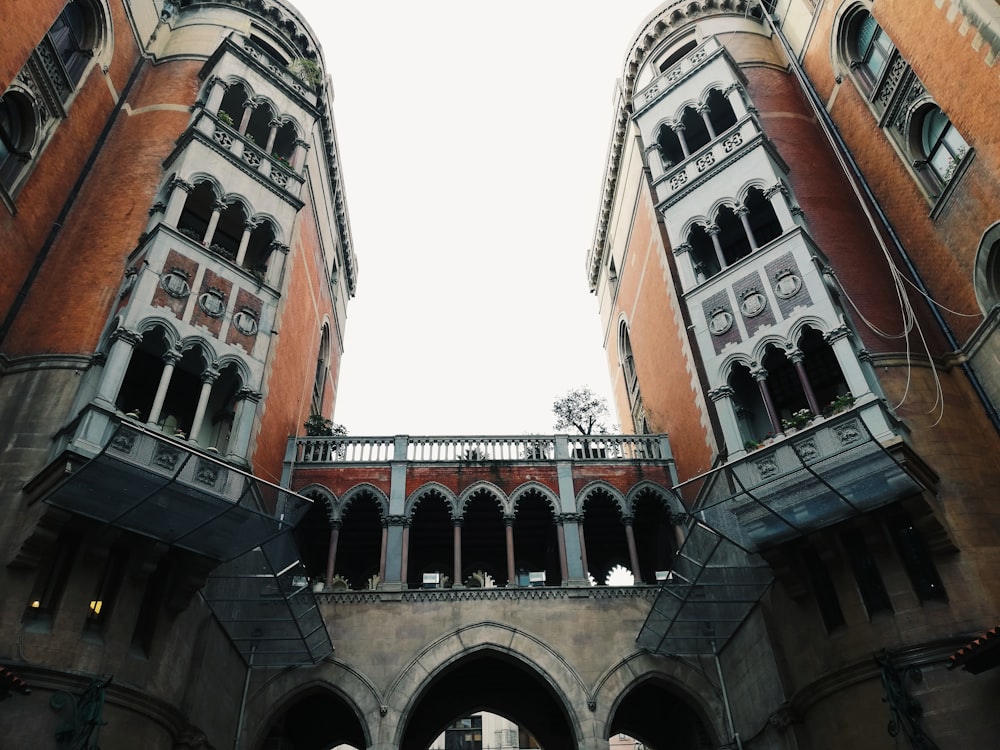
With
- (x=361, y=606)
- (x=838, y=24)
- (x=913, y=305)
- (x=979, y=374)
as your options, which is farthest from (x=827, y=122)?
(x=361, y=606)

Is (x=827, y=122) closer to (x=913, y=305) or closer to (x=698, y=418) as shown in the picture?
(x=913, y=305)

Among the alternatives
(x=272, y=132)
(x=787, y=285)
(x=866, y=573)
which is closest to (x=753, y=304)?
(x=787, y=285)

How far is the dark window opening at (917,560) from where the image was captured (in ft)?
46.2

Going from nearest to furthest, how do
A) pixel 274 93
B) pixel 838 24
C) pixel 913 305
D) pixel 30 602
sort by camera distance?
pixel 30 602, pixel 913 305, pixel 838 24, pixel 274 93

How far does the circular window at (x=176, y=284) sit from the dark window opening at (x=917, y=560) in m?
16.7

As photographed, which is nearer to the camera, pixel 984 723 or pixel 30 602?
pixel 984 723

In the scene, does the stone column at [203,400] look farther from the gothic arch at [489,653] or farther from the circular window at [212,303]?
the gothic arch at [489,653]

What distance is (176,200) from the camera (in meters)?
20.0

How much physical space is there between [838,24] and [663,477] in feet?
49.5

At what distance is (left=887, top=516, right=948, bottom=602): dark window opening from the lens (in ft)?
46.2

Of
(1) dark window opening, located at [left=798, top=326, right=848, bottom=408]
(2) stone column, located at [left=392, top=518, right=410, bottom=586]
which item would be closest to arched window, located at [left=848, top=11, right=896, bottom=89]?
(1) dark window opening, located at [left=798, top=326, right=848, bottom=408]

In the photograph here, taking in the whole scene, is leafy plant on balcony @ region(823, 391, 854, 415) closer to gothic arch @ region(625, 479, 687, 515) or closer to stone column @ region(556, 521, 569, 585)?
gothic arch @ region(625, 479, 687, 515)

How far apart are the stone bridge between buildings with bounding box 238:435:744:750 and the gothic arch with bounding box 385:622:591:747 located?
0.04 metres

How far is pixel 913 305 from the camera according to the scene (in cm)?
1883
